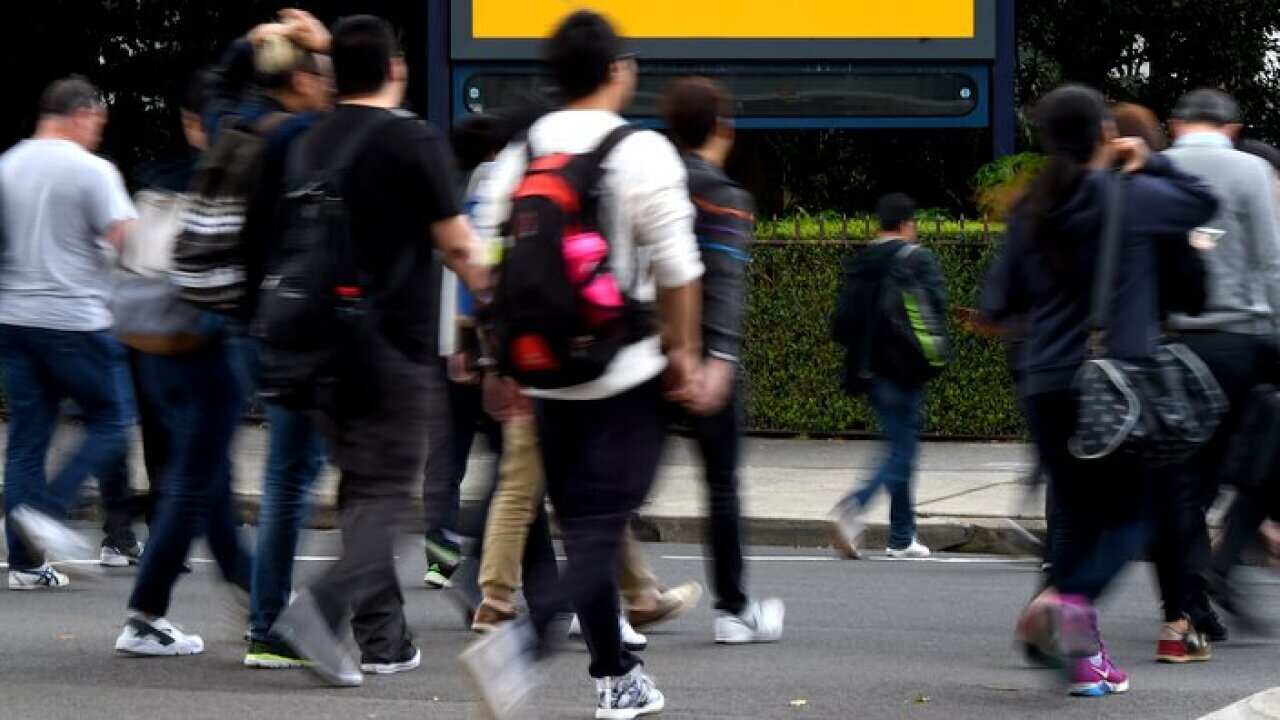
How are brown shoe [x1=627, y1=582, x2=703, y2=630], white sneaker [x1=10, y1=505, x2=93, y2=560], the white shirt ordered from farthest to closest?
white sneaker [x1=10, y1=505, x2=93, y2=560] < brown shoe [x1=627, y1=582, x2=703, y2=630] < the white shirt

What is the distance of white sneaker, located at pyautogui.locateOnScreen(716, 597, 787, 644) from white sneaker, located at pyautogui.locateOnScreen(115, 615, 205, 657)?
5.69 feet

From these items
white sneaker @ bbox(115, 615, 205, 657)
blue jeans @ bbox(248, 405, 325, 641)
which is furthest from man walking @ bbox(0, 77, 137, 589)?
blue jeans @ bbox(248, 405, 325, 641)

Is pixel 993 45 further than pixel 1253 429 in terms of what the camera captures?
Yes

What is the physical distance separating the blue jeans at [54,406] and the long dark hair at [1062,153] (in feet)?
12.8

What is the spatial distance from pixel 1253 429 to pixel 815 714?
6.69 ft

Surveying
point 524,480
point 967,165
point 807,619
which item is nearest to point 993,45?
point 967,165

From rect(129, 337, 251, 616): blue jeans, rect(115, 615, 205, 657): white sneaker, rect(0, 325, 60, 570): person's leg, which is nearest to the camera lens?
rect(129, 337, 251, 616): blue jeans

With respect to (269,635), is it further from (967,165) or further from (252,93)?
(967,165)

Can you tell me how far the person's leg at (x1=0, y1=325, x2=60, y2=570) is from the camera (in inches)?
332

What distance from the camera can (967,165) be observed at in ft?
73.9

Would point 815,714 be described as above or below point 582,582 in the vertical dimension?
below

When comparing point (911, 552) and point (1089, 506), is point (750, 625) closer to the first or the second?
point (1089, 506)

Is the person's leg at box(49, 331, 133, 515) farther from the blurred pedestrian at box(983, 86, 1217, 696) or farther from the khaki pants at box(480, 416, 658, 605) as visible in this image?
the blurred pedestrian at box(983, 86, 1217, 696)

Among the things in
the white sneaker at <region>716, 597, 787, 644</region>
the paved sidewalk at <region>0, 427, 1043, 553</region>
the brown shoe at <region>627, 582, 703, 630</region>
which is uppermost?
the brown shoe at <region>627, 582, 703, 630</region>
